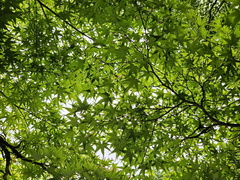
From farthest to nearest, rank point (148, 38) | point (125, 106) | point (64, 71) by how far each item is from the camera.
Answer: point (64, 71), point (125, 106), point (148, 38)

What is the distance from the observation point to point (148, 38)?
141 centimetres

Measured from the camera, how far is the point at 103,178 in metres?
1.54

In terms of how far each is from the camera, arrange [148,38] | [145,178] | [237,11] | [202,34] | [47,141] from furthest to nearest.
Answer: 1. [47,141]
2. [145,178]
3. [202,34]
4. [148,38]
5. [237,11]

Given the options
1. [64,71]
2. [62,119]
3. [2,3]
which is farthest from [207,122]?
[2,3]

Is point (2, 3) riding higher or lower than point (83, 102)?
higher

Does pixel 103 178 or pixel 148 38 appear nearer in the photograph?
pixel 148 38

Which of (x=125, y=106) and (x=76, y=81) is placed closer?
(x=125, y=106)

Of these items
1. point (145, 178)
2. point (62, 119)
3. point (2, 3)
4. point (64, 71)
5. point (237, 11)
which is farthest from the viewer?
point (62, 119)

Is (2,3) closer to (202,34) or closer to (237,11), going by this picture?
(202,34)

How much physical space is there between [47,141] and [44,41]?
120 cm

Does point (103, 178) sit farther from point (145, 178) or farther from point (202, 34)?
point (202, 34)

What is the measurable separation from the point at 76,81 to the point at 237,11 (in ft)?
5.87

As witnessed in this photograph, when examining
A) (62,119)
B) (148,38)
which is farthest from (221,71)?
(62,119)

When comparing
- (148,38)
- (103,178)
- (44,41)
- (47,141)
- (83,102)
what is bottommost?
(103,178)
